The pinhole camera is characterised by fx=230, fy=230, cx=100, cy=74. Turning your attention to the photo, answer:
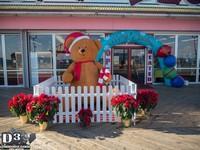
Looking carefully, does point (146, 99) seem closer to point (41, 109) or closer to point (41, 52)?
point (41, 109)

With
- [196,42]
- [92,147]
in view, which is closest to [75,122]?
[92,147]

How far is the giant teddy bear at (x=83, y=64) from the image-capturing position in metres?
7.05

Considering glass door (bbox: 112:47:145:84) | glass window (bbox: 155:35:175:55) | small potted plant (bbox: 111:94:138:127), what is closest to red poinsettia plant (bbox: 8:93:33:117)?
small potted plant (bbox: 111:94:138:127)

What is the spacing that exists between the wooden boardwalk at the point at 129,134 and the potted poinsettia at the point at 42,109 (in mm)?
287

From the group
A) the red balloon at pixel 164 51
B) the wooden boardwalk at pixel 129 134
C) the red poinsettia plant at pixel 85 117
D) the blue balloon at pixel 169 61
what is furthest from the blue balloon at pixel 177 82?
the red poinsettia plant at pixel 85 117

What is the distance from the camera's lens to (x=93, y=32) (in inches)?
492

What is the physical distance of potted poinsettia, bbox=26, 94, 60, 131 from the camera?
550 cm

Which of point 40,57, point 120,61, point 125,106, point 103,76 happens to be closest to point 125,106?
point 125,106

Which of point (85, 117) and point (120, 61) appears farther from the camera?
point (120, 61)

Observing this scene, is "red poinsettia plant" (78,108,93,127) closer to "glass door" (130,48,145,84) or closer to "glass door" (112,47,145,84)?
"glass door" (112,47,145,84)

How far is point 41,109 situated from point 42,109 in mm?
27

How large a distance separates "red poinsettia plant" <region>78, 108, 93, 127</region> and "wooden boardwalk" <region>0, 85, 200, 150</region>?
6.5 inches

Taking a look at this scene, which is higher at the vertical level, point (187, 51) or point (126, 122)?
point (187, 51)

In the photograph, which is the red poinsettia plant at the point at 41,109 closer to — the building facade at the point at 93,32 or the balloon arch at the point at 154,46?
the balloon arch at the point at 154,46
